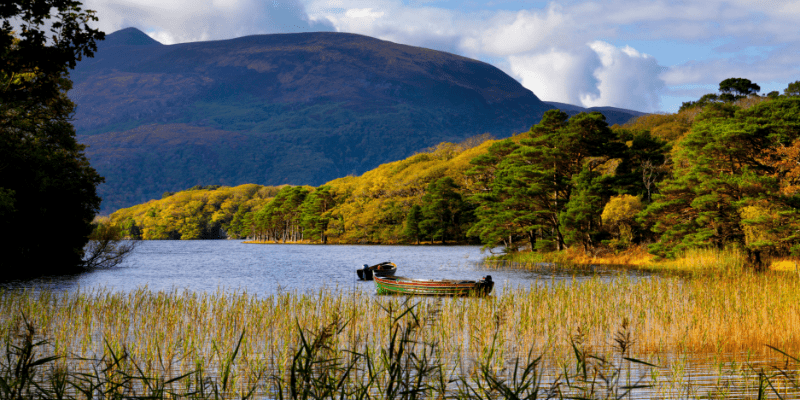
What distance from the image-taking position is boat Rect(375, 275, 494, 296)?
61.2 ft

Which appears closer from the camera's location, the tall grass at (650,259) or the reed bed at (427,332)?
the reed bed at (427,332)

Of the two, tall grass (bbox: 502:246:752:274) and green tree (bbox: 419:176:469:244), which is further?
green tree (bbox: 419:176:469:244)

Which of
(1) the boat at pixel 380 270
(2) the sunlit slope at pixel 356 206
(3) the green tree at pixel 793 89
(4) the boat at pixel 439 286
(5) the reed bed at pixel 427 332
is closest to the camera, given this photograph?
(5) the reed bed at pixel 427 332

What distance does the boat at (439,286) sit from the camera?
61.2 ft

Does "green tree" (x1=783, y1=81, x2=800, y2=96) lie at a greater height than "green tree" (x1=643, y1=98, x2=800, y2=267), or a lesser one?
greater

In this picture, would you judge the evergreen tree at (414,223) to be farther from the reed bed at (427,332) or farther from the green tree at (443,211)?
the reed bed at (427,332)

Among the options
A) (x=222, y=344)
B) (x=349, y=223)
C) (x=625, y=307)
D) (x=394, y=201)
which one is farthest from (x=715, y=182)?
(x=349, y=223)

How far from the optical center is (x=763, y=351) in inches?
381

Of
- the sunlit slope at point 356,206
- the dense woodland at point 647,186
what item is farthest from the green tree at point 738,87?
the sunlit slope at point 356,206

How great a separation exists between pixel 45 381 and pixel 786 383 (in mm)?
9920

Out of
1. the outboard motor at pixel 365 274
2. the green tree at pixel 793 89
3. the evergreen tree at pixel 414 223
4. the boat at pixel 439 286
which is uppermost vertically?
the green tree at pixel 793 89

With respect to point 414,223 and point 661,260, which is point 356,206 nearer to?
point 414,223

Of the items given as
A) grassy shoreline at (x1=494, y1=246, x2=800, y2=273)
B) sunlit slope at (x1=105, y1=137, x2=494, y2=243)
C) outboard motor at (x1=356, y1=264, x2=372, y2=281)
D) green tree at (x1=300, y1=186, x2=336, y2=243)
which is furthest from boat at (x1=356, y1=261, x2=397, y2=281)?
green tree at (x1=300, y1=186, x2=336, y2=243)

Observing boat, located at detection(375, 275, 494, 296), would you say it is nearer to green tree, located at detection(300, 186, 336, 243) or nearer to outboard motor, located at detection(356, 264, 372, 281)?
outboard motor, located at detection(356, 264, 372, 281)
